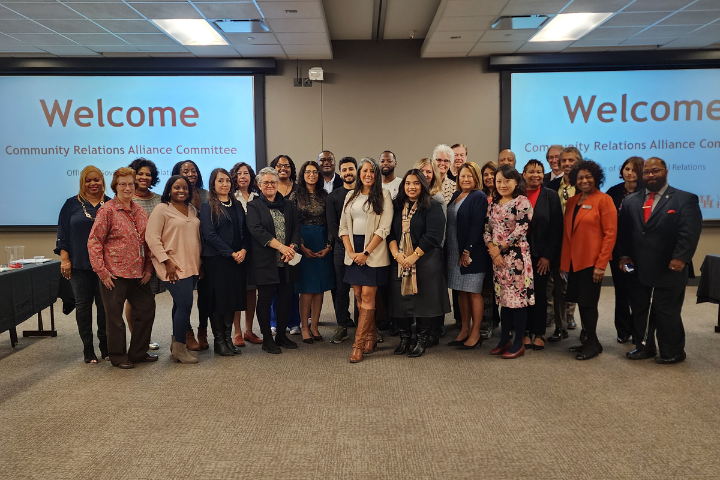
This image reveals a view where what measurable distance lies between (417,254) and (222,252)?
1511 mm

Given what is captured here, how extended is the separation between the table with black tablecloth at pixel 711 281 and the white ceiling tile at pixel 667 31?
10.7ft

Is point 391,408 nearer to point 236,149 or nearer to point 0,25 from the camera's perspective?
point 236,149

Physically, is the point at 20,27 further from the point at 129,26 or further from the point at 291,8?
the point at 291,8

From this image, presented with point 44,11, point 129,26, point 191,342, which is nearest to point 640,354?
point 191,342

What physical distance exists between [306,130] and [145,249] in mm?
4197

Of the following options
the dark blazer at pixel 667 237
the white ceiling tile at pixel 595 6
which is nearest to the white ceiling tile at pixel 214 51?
the white ceiling tile at pixel 595 6

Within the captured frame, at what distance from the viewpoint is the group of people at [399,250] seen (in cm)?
397

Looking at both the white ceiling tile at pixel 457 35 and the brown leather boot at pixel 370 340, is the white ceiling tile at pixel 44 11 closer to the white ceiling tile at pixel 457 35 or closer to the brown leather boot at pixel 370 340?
the white ceiling tile at pixel 457 35

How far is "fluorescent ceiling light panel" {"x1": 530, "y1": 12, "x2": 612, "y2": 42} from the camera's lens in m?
6.12

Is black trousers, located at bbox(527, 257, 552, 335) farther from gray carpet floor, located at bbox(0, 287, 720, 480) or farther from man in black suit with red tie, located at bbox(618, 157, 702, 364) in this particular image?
man in black suit with red tie, located at bbox(618, 157, 702, 364)

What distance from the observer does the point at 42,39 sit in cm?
667

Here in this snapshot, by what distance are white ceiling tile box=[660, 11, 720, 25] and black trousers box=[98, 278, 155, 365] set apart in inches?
248

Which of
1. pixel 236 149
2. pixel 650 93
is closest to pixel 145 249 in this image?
pixel 236 149

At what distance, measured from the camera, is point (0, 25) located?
609 cm
